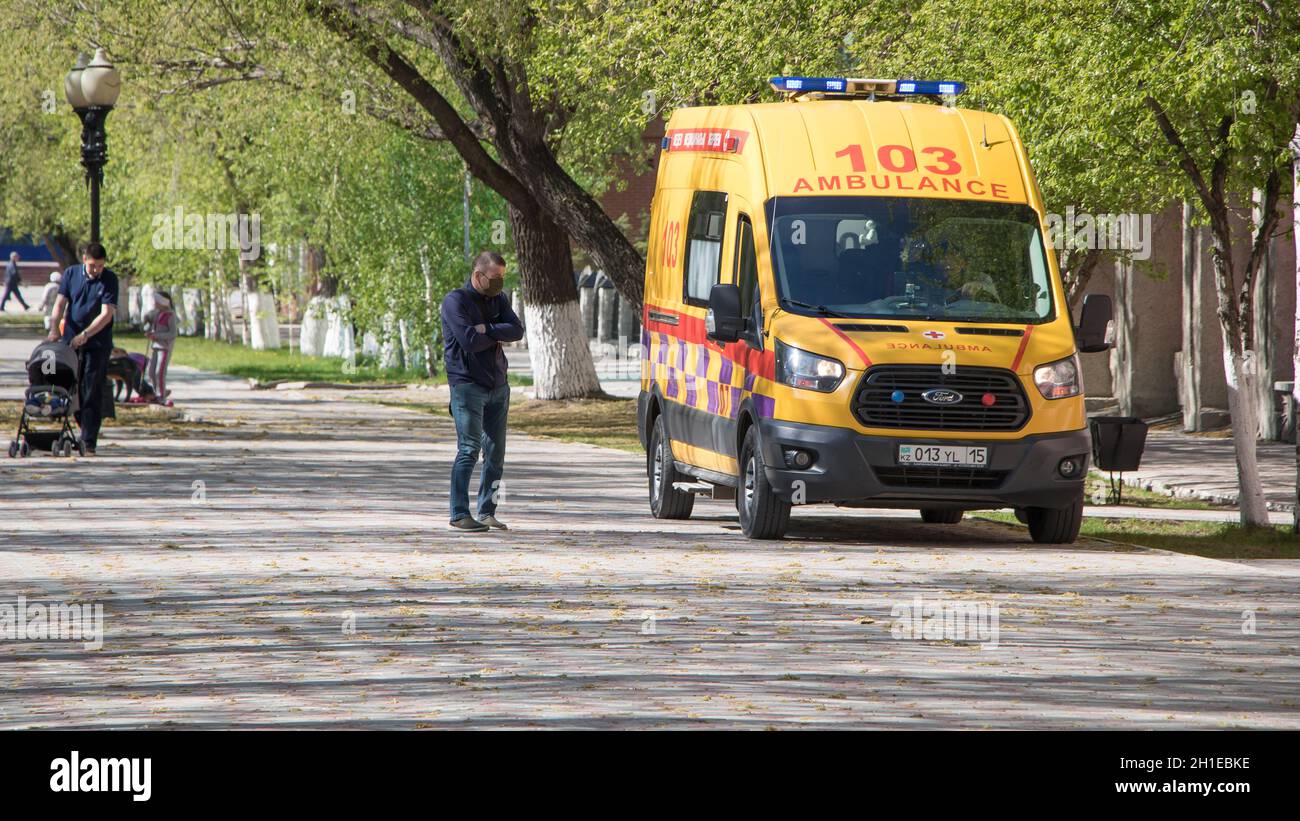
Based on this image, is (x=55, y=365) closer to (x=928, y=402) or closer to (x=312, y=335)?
(x=928, y=402)

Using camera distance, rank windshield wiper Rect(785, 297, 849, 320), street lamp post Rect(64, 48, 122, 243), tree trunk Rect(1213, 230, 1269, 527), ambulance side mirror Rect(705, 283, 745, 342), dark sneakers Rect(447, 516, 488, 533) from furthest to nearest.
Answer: street lamp post Rect(64, 48, 122, 243), tree trunk Rect(1213, 230, 1269, 527), dark sneakers Rect(447, 516, 488, 533), ambulance side mirror Rect(705, 283, 745, 342), windshield wiper Rect(785, 297, 849, 320)

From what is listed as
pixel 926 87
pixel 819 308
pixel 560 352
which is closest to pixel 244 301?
pixel 560 352

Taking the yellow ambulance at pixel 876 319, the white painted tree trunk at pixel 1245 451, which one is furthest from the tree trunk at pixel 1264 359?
the yellow ambulance at pixel 876 319

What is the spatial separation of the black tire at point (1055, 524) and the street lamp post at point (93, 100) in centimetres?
1230

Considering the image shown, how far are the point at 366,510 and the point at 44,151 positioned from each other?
135 ft

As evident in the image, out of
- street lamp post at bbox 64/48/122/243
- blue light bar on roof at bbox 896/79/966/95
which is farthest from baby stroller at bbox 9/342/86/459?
Answer: blue light bar on roof at bbox 896/79/966/95

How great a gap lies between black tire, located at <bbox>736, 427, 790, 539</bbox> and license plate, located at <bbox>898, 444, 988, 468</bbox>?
90 cm

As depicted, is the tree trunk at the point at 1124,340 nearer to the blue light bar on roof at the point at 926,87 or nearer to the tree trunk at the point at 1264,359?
the tree trunk at the point at 1264,359

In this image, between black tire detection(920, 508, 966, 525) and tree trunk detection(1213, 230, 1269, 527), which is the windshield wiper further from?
tree trunk detection(1213, 230, 1269, 527)

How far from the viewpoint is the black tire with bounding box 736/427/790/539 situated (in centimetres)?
1351

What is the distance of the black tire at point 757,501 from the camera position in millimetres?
13508

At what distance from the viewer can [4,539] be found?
13188 mm

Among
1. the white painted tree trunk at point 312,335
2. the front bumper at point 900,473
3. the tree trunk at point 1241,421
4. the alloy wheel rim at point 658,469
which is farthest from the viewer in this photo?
the white painted tree trunk at point 312,335

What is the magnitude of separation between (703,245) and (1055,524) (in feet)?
10.8
